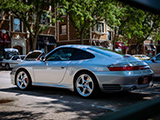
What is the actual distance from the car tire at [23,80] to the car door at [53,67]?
0.35m

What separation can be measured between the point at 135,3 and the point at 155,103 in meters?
0.33

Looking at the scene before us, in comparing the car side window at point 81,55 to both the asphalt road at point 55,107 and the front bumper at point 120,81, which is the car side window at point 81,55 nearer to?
the front bumper at point 120,81

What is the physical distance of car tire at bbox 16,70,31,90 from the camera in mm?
6595

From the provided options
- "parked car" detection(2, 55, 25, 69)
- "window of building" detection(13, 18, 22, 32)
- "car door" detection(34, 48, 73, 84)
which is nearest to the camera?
"car door" detection(34, 48, 73, 84)

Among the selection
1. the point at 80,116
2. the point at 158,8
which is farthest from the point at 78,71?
the point at 158,8

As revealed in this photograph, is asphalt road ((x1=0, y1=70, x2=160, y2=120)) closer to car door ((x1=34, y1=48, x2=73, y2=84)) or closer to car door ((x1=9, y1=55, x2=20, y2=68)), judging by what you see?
car door ((x1=34, y1=48, x2=73, y2=84))

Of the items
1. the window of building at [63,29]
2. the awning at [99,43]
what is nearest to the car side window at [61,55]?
the awning at [99,43]

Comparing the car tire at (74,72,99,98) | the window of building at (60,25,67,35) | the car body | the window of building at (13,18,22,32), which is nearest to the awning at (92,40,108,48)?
the window of building at (60,25,67,35)

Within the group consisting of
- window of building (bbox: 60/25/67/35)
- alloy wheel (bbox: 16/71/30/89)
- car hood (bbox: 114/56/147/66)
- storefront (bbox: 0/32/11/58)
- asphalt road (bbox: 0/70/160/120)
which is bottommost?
asphalt road (bbox: 0/70/160/120)

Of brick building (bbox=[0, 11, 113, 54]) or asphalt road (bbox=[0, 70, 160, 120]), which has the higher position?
brick building (bbox=[0, 11, 113, 54])

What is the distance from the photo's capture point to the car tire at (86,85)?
16.9 ft

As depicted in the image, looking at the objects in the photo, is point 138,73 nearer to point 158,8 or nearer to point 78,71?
point 78,71

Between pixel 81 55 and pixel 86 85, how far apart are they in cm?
92

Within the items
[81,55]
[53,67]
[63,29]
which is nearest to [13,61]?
[53,67]
